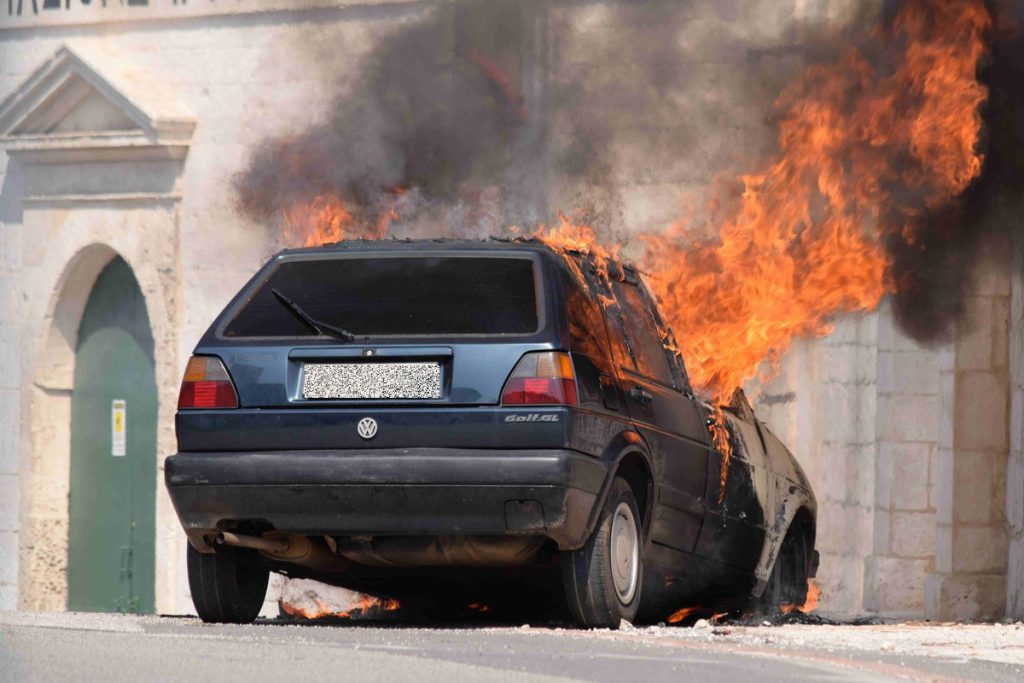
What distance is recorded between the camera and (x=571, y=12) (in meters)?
15.9

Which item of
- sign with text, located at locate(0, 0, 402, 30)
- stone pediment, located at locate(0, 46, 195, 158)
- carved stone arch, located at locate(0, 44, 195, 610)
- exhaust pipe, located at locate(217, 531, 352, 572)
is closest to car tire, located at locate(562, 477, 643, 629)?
exhaust pipe, located at locate(217, 531, 352, 572)

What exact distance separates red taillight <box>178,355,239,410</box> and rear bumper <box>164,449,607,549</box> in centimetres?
21

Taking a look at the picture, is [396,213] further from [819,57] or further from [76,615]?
[76,615]

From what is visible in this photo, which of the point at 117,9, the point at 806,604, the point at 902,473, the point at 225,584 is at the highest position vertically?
the point at 117,9

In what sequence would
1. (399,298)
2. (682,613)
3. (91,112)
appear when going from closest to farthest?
(399,298) < (682,613) < (91,112)

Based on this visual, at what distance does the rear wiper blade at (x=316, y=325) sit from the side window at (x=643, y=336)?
1.41 m

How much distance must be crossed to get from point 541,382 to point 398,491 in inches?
25.8

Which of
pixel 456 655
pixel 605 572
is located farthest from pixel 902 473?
pixel 456 655

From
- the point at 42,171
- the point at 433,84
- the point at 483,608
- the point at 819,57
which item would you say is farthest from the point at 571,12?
the point at 483,608

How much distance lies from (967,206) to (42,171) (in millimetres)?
9202

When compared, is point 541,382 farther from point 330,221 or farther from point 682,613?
point 330,221

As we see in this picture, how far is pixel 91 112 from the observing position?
18531 mm

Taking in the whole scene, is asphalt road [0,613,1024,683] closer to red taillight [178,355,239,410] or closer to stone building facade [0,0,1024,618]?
red taillight [178,355,239,410]

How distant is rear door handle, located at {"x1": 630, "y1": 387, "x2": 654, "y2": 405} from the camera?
8375 millimetres
